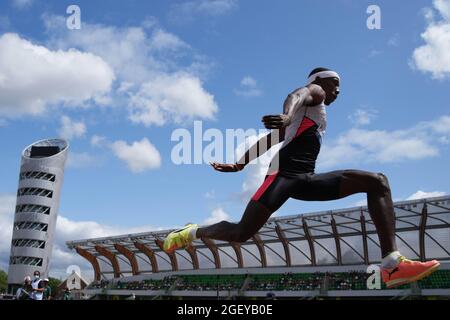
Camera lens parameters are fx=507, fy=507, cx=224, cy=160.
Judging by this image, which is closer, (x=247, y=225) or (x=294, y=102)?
(x=294, y=102)

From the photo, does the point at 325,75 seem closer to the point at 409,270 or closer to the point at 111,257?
the point at 409,270

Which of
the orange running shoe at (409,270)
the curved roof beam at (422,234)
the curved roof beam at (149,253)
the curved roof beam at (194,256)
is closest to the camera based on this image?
the orange running shoe at (409,270)

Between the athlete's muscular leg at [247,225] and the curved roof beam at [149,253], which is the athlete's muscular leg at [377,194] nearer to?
the athlete's muscular leg at [247,225]

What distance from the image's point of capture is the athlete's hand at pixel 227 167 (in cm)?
531

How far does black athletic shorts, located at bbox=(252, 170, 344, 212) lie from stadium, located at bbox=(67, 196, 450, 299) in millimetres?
26587

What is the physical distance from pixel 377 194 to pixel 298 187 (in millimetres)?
730

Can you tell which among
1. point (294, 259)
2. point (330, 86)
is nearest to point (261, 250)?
point (294, 259)

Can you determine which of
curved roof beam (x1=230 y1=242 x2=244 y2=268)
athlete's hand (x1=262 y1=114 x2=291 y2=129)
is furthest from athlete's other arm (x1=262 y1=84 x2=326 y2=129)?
curved roof beam (x1=230 y1=242 x2=244 y2=268)

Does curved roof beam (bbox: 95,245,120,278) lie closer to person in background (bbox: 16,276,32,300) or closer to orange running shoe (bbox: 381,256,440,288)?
person in background (bbox: 16,276,32,300)

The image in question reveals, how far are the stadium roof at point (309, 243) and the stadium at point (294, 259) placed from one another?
0.06m

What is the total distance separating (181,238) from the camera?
214 inches

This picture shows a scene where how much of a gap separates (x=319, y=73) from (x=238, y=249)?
119 feet

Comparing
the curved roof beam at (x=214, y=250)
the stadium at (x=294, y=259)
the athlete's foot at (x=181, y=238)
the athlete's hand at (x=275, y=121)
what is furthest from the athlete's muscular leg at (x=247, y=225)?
the curved roof beam at (x=214, y=250)

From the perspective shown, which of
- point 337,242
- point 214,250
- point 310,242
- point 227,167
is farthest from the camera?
point 214,250
